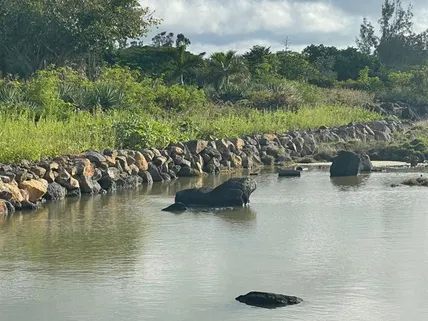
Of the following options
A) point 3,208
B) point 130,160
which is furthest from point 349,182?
point 3,208

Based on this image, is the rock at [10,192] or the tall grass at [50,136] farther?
the tall grass at [50,136]

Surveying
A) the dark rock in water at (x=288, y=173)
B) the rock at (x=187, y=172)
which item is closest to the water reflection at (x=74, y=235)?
the rock at (x=187, y=172)

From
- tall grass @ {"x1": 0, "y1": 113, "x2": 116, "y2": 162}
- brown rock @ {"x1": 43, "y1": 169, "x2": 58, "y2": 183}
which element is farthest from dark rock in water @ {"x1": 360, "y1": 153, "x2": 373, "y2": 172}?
brown rock @ {"x1": 43, "y1": 169, "x2": 58, "y2": 183}

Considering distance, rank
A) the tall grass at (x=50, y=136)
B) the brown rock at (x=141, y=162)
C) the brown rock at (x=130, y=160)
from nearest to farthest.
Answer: the tall grass at (x=50, y=136)
the brown rock at (x=130, y=160)
the brown rock at (x=141, y=162)

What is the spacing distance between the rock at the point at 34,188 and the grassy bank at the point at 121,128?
3.64ft

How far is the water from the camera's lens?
1177cm

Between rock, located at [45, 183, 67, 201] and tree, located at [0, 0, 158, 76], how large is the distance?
1192 inches

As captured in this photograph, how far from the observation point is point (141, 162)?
2655cm

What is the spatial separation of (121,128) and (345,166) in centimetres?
636

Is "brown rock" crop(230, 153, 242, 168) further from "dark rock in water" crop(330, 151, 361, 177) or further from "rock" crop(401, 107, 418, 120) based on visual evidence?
"rock" crop(401, 107, 418, 120)

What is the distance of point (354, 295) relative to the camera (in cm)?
1232

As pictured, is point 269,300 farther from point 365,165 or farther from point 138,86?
point 138,86

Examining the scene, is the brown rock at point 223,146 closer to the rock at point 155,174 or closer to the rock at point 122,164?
the rock at point 155,174

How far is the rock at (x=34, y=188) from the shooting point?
68.0 ft
